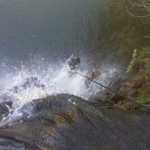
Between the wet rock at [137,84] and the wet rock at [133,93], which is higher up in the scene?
the wet rock at [137,84]

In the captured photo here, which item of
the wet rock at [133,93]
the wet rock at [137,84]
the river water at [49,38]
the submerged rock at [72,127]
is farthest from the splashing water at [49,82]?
the submerged rock at [72,127]

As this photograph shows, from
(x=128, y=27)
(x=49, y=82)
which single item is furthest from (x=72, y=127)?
(x=128, y=27)

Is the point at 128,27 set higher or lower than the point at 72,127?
higher

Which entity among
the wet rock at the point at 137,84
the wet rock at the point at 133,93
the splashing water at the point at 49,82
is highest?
the splashing water at the point at 49,82

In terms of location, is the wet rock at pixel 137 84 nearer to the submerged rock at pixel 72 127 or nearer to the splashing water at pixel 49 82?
the splashing water at pixel 49 82

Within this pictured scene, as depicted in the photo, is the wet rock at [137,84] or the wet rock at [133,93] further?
the wet rock at [137,84]

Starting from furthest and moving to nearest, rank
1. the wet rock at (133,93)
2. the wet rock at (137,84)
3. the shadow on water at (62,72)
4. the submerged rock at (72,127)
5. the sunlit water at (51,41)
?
the sunlit water at (51,41) → the wet rock at (137,84) → the wet rock at (133,93) → the shadow on water at (62,72) → the submerged rock at (72,127)

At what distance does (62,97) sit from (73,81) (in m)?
4.12

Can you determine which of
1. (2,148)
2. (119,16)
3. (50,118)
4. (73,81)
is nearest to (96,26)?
(119,16)

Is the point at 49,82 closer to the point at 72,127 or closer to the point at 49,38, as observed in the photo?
the point at 49,38

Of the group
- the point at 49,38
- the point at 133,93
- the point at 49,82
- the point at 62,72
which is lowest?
the point at 133,93

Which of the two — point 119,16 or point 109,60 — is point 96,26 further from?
point 109,60

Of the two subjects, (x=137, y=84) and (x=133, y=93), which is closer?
(x=133, y=93)

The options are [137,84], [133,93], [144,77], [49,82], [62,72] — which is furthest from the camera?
[62,72]
